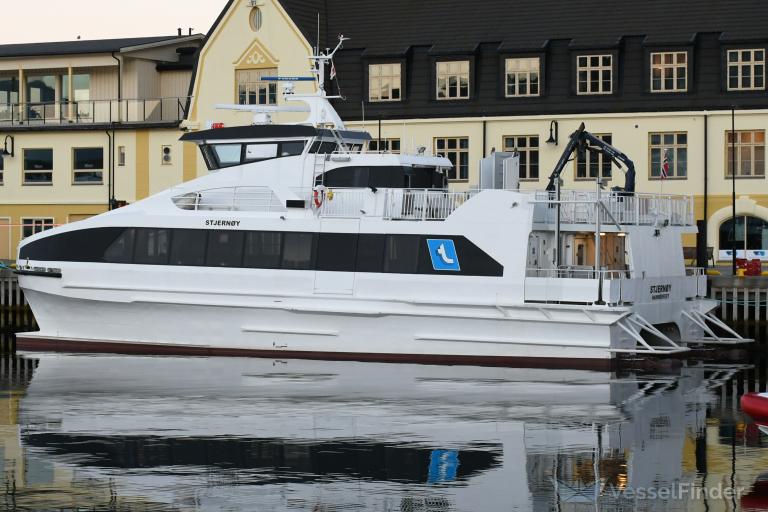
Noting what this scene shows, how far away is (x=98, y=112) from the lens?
49.5 metres

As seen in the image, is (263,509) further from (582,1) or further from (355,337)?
(582,1)

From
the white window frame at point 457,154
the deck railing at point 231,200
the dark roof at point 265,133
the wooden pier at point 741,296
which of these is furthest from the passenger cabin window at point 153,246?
the white window frame at point 457,154

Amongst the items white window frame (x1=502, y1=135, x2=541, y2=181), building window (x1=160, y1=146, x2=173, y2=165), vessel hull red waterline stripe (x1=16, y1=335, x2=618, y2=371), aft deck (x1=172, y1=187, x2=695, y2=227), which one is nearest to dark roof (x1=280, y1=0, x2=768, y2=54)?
white window frame (x1=502, y1=135, x2=541, y2=181)

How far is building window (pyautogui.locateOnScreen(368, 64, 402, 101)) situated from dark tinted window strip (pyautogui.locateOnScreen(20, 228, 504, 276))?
16.4 m

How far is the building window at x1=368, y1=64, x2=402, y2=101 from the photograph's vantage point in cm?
4612

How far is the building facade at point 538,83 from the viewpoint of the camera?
42.4m

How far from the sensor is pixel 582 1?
4528 cm

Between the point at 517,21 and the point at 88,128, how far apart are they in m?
14.7

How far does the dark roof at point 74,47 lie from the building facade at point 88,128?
5 centimetres

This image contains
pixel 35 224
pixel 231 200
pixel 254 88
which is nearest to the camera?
pixel 231 200

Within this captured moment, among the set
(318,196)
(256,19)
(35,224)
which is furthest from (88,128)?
(318,196)

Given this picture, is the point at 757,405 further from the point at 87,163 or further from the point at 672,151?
the point at 87,163

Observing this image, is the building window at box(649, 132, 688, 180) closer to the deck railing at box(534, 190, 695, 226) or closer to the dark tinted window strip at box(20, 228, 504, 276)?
the deck railing at box(534, 190, 695, 226)

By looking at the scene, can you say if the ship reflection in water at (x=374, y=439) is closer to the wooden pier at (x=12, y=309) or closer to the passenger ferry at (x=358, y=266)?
the passenger ferry at (x=358, y=266)
